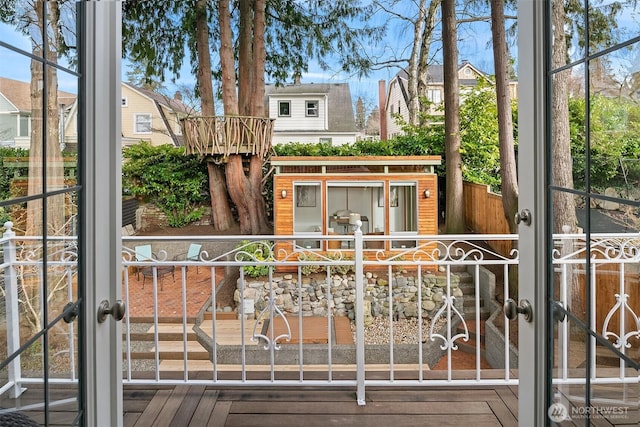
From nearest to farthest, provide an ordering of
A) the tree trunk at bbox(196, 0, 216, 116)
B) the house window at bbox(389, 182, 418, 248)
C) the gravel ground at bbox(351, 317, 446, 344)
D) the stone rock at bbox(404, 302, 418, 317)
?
the gravel ground at bbox(351, 317, 446, 344)
the stone rock at bbox(404, 302, 418, 317)
the house window at bbox(389, 182, 418, 248)
the tree trunk at bbox(196, 0, 216, 116)

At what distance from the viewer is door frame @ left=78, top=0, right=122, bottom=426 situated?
98cm

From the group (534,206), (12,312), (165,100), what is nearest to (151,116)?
(165,100)

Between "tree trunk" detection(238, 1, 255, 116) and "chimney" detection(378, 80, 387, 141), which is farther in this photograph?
"chimney" detection(378, 80, 387, 141)

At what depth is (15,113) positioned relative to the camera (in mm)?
784

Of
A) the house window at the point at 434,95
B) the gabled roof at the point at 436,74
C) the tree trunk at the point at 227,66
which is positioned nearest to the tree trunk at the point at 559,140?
the tree trunk at the point at 227,66

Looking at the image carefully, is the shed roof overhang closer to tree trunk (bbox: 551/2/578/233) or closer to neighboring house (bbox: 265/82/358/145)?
neighboring house (bbox: 265/82/358/145)

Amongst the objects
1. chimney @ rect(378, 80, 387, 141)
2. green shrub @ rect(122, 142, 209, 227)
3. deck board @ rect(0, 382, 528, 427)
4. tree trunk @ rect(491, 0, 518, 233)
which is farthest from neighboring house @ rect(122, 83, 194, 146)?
deck board @ rect(0, 382, 528, 427)

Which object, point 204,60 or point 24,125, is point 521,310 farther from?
point 204,60

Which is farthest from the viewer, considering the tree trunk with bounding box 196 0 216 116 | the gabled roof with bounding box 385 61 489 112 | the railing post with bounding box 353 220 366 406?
the gabled roof with bounding box 385 61 489 112

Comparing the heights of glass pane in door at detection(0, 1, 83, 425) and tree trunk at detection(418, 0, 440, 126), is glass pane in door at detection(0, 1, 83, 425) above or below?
below

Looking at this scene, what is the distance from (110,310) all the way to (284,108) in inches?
359

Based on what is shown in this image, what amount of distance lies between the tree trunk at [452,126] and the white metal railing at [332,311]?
652 mm

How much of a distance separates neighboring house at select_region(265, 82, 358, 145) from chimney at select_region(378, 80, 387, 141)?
0.63 meters
